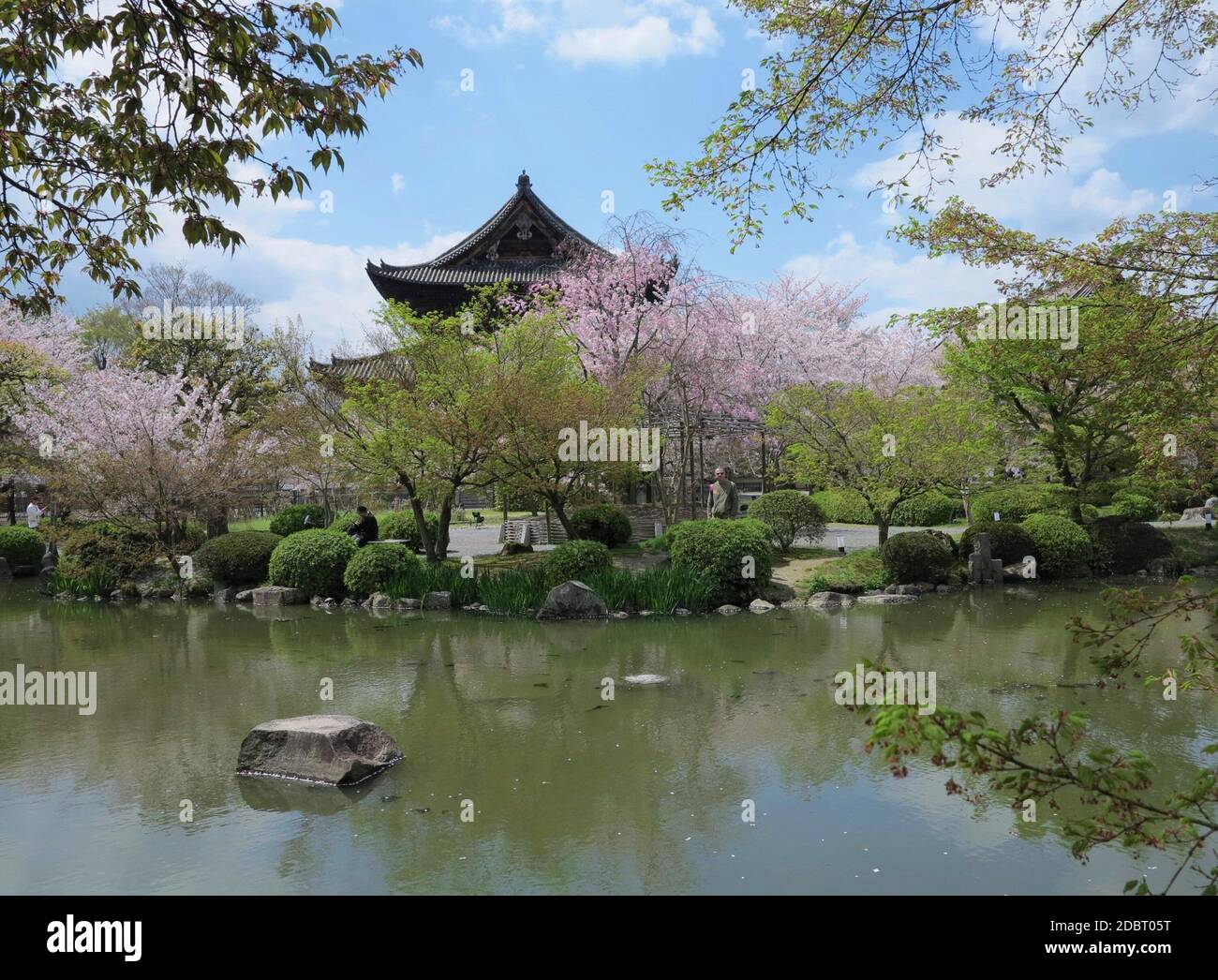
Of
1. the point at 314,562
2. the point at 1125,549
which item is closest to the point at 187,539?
the point at 314,562

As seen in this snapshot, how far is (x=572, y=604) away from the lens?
11578 mm

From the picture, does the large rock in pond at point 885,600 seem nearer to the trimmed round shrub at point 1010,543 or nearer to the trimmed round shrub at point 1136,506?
the trimmed round shrub at point 1010,543

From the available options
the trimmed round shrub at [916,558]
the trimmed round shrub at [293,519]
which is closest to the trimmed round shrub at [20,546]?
the trimmed round shrub at [293,519]

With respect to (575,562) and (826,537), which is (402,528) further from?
(826,537)

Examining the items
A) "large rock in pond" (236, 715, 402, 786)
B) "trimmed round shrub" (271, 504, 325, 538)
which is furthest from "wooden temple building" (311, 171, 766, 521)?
"large rock in pond" (236, 715, 402, 786)

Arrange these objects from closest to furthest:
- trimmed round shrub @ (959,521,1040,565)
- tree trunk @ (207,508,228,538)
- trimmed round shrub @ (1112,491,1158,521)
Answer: trimmed round shrub @ (959,521,1040,565), tree trunk @ (207,508,228,538), trimmed round shrub @ (1112,491,1158,521)

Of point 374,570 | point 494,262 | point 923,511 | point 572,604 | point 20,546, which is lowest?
point 572,604

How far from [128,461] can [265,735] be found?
10.2 metres

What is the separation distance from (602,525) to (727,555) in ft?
16.3

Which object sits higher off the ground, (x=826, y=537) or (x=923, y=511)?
(x=923, y=511)

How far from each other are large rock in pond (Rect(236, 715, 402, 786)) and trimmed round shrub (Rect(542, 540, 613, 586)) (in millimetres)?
6373

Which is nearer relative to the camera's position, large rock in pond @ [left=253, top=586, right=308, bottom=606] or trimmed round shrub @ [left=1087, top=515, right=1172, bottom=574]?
large rock in pond @ [left=253, top=586, right=308, bottom=606]

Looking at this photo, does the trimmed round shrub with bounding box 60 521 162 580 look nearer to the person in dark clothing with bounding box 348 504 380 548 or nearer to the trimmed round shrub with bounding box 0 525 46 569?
the person in dark clothing with bounding box 348 504 380 548

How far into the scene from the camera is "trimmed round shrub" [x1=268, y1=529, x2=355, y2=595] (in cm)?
1315
